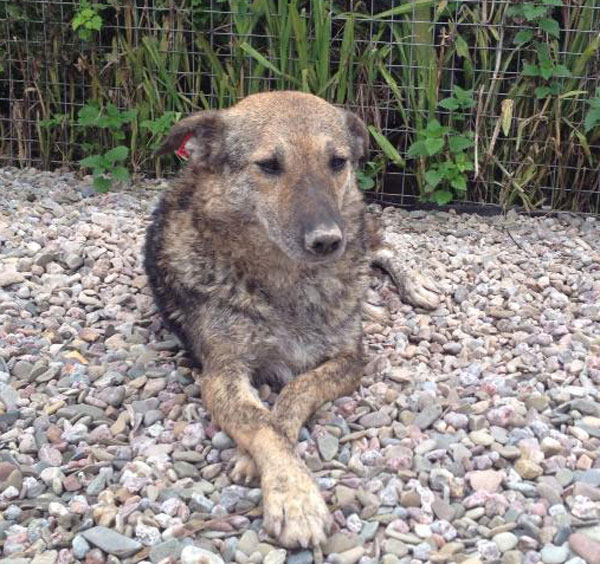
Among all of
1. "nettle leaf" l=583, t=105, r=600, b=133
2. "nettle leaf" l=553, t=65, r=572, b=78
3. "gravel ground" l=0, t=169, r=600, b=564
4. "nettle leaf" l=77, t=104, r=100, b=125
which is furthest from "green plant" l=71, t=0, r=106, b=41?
"nettle leaf" l=583, t=105, r=600, b=133

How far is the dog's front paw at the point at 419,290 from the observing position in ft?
13.4

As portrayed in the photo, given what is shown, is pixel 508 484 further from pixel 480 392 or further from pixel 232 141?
pixel 232 141

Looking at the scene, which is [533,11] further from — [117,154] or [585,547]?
[585,547]

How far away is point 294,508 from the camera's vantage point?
7.81 ft

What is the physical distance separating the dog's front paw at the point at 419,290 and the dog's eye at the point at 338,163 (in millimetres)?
1033

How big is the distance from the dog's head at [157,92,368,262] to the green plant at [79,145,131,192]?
6.83 feet

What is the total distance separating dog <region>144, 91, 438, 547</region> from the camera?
9.92ft

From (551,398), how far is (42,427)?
187 centimetres

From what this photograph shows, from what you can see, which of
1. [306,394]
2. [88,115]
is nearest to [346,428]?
[306,394]

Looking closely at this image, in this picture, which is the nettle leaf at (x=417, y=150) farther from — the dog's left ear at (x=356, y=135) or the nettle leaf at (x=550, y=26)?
the dog's left ear at (x=356, y=135)

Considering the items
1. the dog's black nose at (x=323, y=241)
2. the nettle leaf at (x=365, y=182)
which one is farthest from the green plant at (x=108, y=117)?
the dog's black nose at (x=323, y=241)

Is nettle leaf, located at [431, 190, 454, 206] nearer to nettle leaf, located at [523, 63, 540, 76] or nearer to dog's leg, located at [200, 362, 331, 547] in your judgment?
nettle leaf, located at [523, 63, 540, 76]

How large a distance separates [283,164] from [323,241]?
0.43m

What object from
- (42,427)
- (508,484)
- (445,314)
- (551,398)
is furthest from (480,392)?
(42,427)
